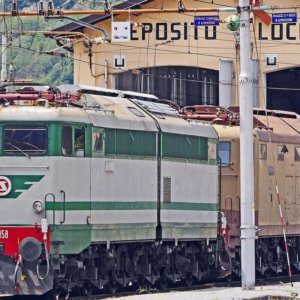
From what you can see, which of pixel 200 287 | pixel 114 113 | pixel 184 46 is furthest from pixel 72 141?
pixel 184 46

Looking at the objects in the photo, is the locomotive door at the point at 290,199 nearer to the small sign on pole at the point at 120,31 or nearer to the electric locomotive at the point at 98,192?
the electric locomotive at the point at 98,192

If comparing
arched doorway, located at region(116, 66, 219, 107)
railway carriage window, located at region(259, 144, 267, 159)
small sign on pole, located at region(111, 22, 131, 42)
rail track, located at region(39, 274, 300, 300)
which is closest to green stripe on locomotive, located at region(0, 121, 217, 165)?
railway carriage window, located at region(259, 144, 267, 159)

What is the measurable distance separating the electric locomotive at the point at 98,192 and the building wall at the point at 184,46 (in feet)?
78.7

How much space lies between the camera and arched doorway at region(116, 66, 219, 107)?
191 feet

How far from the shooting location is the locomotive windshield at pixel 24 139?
2603cm

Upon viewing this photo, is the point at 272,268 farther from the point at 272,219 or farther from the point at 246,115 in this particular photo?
the point at 246,115

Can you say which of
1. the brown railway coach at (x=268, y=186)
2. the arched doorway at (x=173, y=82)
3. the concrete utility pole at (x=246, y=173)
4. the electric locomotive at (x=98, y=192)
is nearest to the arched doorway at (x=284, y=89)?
the arched doorway at (x=173, y=82)

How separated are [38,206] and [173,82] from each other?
33.3 meters

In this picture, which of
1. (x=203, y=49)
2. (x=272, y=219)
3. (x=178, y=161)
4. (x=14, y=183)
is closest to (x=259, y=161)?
(x=272, y=219)

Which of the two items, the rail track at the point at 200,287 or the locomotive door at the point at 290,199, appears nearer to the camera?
the rail track at the point at 200,287

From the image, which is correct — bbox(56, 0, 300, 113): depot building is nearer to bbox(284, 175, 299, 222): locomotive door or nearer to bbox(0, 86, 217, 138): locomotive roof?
bbox(284, 175, 299, 222): locomotive door

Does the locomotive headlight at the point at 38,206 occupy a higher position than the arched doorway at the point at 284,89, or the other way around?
the arched doorway at the point at 284,89

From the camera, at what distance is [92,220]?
27016mm

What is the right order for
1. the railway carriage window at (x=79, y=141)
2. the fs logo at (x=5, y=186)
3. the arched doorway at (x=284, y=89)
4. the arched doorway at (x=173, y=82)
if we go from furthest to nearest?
the arched doorway at (x=173, y=82) → the arched doorway at (x=284, y=89) → the railway carriage window at (x=79, y=141) → the fs logo at (x=5, y=186)
